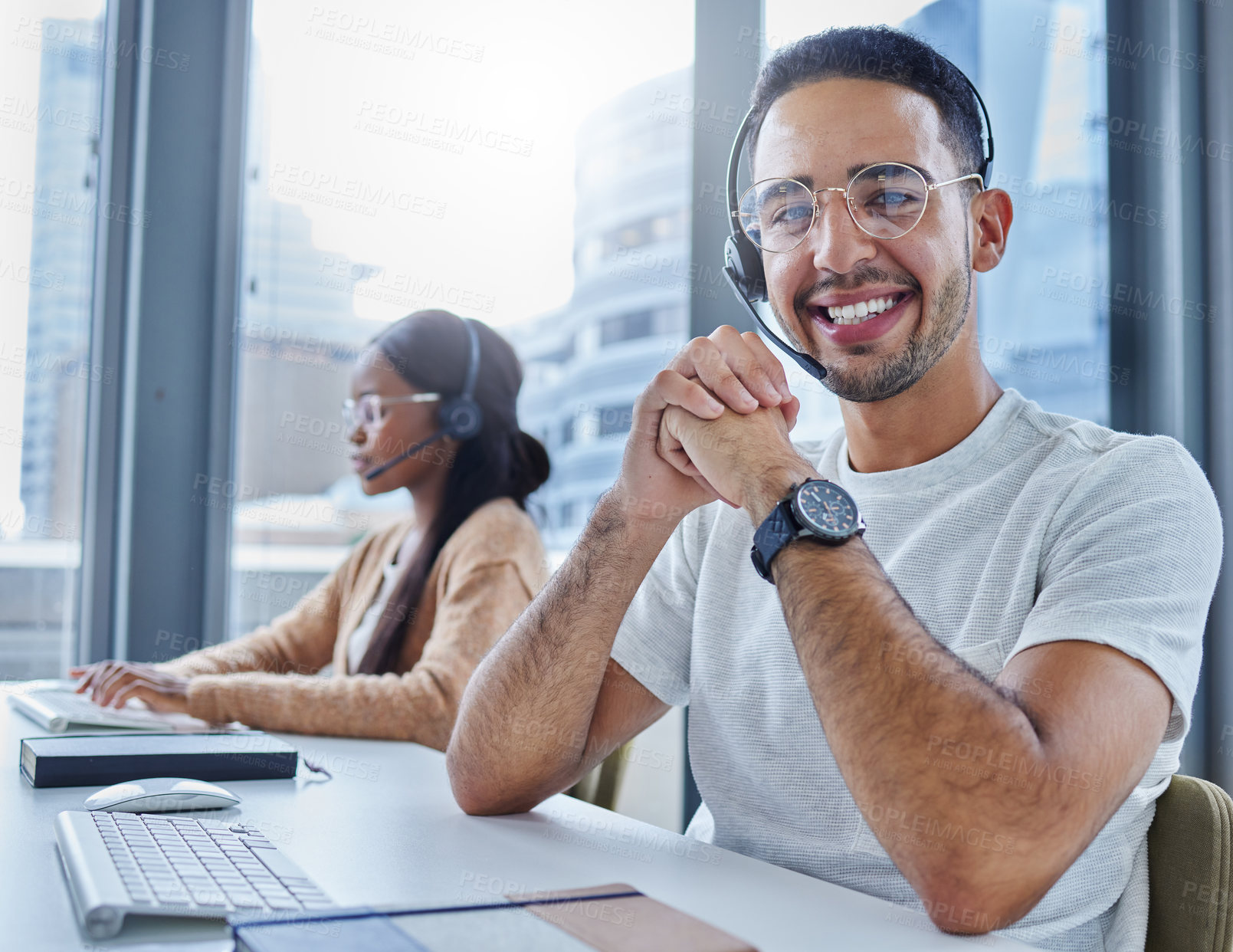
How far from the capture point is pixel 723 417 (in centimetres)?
118

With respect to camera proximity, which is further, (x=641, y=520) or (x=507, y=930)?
(x=641, y=520)

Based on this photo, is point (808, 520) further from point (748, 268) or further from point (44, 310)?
point (44, 310)

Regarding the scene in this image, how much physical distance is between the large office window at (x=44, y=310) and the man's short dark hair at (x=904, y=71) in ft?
7.62

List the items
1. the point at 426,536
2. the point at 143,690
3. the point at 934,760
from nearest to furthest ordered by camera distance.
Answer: the point at 934,760
the point at 143,690
the point at 426,536

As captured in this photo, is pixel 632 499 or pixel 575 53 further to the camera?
pixel 575 53

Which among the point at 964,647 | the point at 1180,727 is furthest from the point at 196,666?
the point at 1180,727

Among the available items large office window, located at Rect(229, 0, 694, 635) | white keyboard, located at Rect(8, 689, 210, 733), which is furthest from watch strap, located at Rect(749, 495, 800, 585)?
large office window, located at Rect(229, 0, 694, 635)

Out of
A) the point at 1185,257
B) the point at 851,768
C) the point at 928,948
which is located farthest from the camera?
the point at 1185,257

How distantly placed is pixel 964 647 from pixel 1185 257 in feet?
3.76

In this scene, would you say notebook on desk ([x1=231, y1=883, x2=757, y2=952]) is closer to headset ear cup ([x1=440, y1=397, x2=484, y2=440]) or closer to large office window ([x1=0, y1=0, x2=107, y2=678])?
headset ear cup ([x1=440, y1=397, x2=484, y2=440])

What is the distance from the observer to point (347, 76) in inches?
120

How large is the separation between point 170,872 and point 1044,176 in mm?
2027

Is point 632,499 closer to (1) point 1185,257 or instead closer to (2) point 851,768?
(2) point 851,768

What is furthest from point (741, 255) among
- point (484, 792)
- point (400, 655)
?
point (400, 655)
